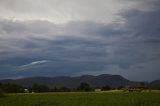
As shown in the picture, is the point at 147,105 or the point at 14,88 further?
the point at 14,88

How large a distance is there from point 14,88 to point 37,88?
17.0 m

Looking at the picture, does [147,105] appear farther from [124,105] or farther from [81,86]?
[81,86]

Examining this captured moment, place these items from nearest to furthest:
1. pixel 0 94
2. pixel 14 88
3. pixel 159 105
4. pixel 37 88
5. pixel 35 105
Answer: pixel 159 105
pixel 35 105
pixel 0 94
pixel 14 88
pixel 37 88

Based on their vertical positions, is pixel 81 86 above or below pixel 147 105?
above

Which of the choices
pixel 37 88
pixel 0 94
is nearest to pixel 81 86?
pixel 37 88

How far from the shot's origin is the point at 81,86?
579 feet

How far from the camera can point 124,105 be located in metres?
39.6

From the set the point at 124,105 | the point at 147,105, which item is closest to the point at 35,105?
the point at 124,105

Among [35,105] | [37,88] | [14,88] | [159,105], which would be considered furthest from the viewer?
[37,88]

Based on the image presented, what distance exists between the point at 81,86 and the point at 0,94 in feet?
295

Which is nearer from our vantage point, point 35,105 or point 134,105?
point 134,105

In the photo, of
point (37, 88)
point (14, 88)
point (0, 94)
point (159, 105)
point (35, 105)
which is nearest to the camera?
point (159, 105)

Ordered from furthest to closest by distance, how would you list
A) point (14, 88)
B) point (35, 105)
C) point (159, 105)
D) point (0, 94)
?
point (14, 88), point (0, 94), point (35, 105), point (159, 105)

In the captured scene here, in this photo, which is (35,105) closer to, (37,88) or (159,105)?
(159,105)
